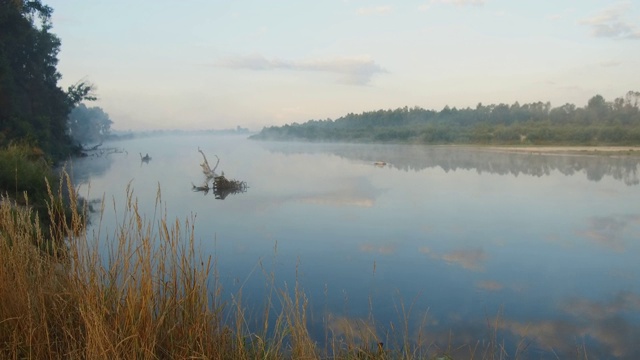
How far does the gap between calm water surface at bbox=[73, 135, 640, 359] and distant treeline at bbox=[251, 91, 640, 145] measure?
25581mm

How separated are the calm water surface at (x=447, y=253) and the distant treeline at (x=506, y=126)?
25581mm

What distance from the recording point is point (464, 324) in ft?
15.7

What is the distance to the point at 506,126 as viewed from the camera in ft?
173

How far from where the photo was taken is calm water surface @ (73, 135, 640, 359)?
4.84m

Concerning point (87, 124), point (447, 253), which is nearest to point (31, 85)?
point (447, 253)

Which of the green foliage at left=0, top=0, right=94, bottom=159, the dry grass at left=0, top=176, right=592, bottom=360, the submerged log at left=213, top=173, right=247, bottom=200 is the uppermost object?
the green foliage at left=0, top=0, right=94, bottom=159

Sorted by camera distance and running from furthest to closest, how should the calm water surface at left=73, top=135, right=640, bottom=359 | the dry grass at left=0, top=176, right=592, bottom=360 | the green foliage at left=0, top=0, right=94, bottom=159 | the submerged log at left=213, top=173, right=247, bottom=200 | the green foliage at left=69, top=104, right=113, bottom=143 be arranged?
the green foliage at left=69, top=104, right=113, bottom=143 → the green foliage at left=0, top=0, right=94, bottom=159 → the submerged log at left=213, top=173, right=247, bottom=200 → the calm water surface at left=73, top=135, right=640, bottom=359 → the dry grass at left=0, top=176, right=592, bottom=360

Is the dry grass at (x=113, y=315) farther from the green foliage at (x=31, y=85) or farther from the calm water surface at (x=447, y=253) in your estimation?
the green foliage at (x=31, y=85)

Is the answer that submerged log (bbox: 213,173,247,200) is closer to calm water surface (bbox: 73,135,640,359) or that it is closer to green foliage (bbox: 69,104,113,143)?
calm water surface (bbox: 73,135,640,359)

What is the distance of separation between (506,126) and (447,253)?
49.2 m

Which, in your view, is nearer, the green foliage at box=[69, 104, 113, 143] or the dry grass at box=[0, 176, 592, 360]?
the dry grass at box=[0, 176, 592, 360]

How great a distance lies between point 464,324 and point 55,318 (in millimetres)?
3555

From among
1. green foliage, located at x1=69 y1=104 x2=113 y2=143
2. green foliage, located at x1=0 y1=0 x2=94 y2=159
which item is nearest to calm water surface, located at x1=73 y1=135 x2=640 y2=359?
green foliage, located at x1=0 y1=0 x2=94 y2=159

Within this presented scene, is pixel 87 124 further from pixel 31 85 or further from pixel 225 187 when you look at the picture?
pixel 225 187
